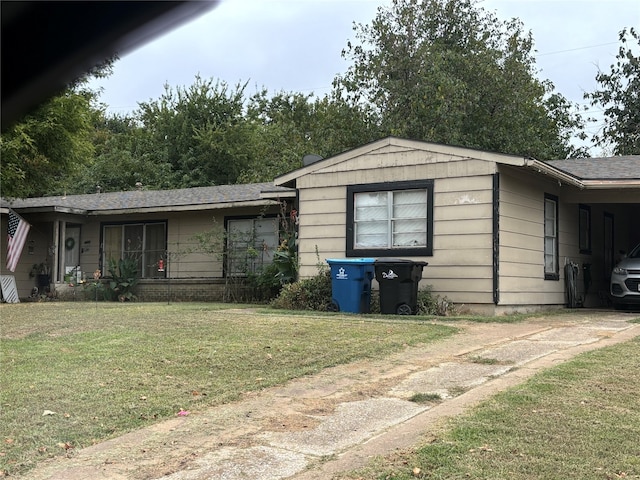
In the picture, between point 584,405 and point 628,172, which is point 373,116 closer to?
point 628,172

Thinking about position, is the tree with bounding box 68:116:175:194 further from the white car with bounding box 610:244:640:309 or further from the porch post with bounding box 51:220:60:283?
the white car with bounding box 610:244:640:309

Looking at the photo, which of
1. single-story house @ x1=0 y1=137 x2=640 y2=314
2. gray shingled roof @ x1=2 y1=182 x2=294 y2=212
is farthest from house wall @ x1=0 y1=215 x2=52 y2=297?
single-story house @ x1=0 y1=137 x2=640 y2=314

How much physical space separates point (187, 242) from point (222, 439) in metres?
14.7

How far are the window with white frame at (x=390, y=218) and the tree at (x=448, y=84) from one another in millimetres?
13019

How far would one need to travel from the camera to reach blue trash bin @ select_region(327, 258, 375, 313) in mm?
12180

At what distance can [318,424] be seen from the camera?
16.9 ft

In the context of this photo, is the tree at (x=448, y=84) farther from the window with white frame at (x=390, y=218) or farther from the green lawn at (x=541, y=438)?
the green lawn at (x=541, y=438)

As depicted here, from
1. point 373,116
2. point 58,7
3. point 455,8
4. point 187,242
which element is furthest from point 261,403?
point 455,8

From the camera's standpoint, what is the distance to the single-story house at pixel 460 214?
Result: 12.1m

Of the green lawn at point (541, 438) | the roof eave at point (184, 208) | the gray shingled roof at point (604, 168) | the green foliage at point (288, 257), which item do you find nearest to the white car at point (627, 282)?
the gray shingled roof at point (604, 168)

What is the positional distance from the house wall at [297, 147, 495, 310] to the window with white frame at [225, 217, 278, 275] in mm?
4196

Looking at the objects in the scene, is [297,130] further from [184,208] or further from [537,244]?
[537,244]

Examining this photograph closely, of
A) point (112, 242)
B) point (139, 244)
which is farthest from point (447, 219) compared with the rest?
point (112, 242)

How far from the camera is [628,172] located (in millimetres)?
14203
